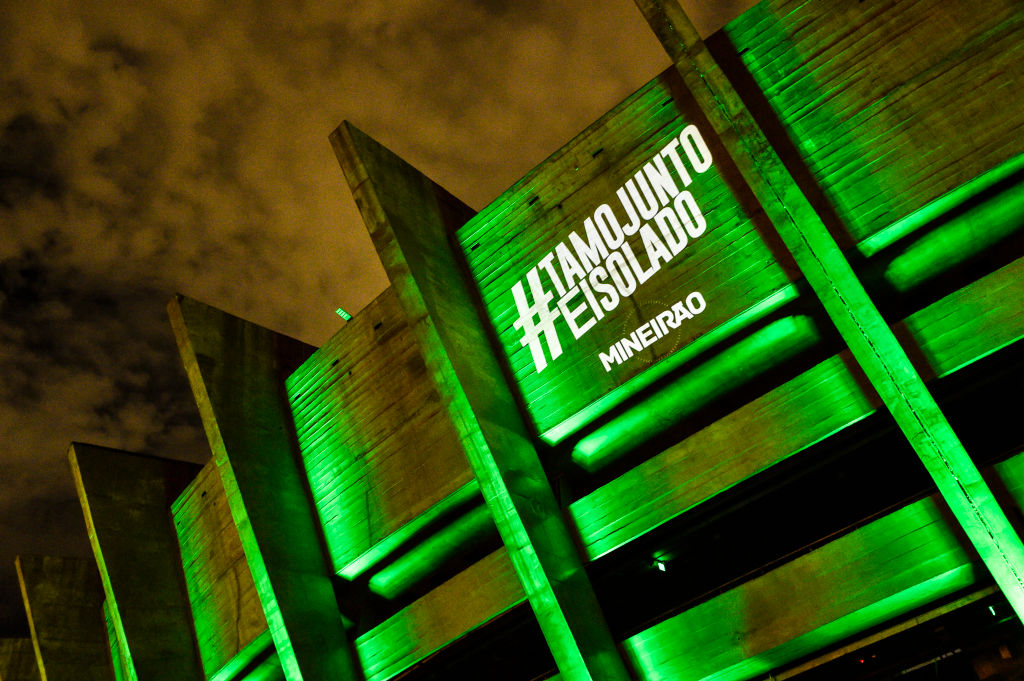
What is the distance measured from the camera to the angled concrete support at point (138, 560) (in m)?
16.6

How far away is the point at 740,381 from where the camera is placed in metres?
11.8

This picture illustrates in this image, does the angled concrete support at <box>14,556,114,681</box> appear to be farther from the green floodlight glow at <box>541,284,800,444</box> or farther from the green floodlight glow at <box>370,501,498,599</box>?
the green floodlight glow at <box>541,284,800,444</box>

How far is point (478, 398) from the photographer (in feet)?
37.8

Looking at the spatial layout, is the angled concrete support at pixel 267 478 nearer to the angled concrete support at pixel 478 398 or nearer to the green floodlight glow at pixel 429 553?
the green floodlight glow at pixel 429 553

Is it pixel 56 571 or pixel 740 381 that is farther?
pixel 56 571

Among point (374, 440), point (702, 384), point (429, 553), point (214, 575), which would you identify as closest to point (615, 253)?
point (702, 384)

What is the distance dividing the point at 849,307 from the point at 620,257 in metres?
3.86

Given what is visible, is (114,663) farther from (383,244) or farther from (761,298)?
(761,298)

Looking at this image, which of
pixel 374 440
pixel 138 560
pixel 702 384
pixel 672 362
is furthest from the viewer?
pixel 138 560

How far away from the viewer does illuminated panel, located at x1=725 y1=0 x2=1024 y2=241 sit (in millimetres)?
9664

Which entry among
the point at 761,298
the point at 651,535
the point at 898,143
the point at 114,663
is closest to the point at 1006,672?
the point at 651,535

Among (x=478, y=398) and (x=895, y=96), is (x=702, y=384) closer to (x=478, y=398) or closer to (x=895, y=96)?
(x=478, y=398)

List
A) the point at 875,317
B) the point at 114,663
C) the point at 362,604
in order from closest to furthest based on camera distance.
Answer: the point at 875,317, the point at 362,604, the point at 114,663

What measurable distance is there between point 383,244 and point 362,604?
7724 millimetres
